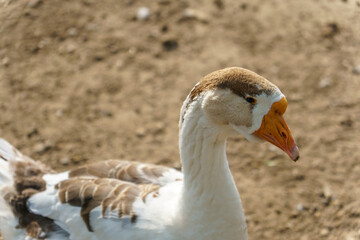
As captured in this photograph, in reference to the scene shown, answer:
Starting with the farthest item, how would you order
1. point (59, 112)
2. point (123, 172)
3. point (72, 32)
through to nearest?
1. point (72, 32)
2. point (59, 112)
3. point (123, 172)

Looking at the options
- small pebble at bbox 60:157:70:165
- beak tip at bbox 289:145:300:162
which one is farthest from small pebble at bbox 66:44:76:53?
beak tip at bbox 289:145:300:162

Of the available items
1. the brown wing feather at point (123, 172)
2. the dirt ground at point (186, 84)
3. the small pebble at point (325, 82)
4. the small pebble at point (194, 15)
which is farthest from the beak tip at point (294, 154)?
the small pebble at point (194, 15)

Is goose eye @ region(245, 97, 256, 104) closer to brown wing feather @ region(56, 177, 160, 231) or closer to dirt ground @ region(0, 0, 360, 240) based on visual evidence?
brown wing feather @ region(56, 177, 160, 231)

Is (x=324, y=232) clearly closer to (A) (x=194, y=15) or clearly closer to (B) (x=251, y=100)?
(B) (x=251, y=100)

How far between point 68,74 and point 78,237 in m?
2.71

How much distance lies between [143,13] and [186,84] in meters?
1.28

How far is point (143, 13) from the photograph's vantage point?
18.9 feet

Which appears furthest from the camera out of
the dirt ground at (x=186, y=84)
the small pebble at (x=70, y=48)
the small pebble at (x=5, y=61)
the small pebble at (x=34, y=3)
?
the small pebble at (x=34, y=3)

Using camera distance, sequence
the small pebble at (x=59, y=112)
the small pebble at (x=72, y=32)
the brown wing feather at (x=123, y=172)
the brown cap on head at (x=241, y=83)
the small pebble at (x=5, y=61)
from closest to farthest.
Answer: the brown cap on head at (x=241, y=83), the brown wing feather at (x=123, y=172), the small pebble at (x=59, y=112), the small pebble at (x=5, y=61), the small pebble at (x=72, y=32)

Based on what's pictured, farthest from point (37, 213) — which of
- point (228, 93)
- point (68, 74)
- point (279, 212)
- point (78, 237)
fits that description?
point (68, 74)

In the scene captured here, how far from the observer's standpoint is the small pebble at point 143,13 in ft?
18.7

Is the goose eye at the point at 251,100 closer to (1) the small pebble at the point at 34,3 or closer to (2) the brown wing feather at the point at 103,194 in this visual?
(2) the brown wing feather at the point at 103,194

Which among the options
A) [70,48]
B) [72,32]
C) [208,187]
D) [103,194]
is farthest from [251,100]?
[72,32]

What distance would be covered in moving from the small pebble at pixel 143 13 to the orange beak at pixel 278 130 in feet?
12.1
